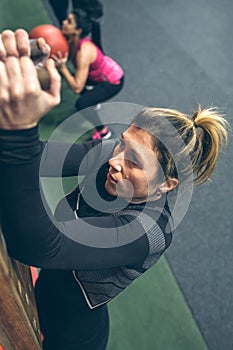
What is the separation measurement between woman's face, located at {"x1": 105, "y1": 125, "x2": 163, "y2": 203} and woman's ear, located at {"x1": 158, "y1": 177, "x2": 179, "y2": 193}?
21 millimetres

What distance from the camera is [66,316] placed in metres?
1.18

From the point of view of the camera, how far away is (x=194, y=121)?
1.03 meters

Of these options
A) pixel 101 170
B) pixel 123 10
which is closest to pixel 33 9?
pixel 123 10

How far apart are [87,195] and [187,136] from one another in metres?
0.28

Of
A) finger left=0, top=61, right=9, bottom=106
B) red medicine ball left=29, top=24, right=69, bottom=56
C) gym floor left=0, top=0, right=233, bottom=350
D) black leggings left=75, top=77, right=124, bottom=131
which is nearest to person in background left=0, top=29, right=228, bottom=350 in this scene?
finger left=0, top=61, right=9, bottom=106

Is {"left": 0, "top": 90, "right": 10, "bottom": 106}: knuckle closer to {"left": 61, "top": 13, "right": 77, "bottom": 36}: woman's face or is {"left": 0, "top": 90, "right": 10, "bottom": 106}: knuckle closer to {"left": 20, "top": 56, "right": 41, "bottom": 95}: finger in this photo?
{"left": 20, "top": 56, "right": 41, "bottom": 95}: finger

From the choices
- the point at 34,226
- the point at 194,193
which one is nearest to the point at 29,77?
the point at 34,226

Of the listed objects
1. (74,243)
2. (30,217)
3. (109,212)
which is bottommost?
(109,212)

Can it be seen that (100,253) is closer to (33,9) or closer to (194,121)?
(194,121)

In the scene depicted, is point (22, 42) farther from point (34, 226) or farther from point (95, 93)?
point (95, 93)

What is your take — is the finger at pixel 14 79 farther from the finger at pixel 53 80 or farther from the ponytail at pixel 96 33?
the ponytail at pixel 96 33

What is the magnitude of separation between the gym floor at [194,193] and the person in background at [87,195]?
28 centimetres

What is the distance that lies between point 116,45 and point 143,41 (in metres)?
0.23

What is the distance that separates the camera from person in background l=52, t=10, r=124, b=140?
2.46 meters
